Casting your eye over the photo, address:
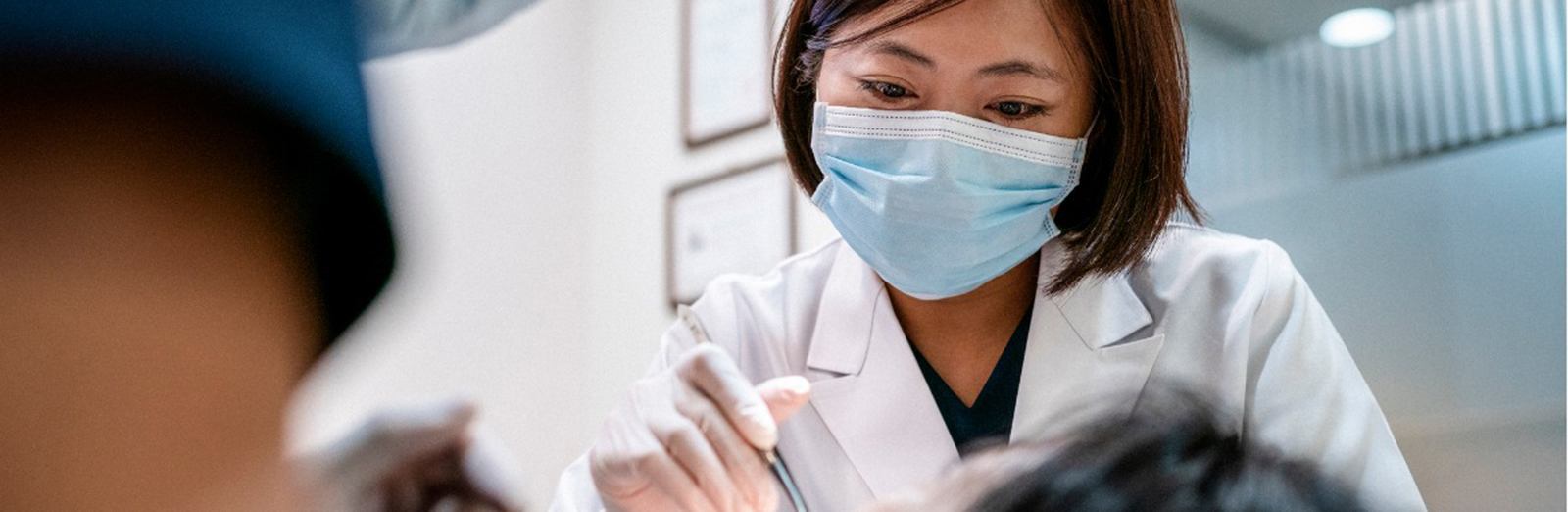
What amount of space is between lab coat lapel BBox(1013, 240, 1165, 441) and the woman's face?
0.67 feet

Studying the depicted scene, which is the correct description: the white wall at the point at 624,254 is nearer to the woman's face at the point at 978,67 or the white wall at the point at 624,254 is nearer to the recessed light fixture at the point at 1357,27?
the recessed light fixture at the point at 1357,27

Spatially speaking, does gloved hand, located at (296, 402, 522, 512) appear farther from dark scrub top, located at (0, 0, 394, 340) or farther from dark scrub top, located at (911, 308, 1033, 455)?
dark scrub top, located at (911, 308, 1033, 455)

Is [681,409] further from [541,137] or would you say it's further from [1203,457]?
[541,137]

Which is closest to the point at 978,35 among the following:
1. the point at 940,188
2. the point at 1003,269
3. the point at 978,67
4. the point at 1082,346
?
the point at 978,67

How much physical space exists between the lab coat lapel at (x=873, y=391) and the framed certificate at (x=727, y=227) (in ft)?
3.97

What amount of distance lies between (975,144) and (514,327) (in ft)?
5.87

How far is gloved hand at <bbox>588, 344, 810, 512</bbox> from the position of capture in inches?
42.4

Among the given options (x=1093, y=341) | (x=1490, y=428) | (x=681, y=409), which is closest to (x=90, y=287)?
(x=681, y=409)

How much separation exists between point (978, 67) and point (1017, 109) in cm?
7

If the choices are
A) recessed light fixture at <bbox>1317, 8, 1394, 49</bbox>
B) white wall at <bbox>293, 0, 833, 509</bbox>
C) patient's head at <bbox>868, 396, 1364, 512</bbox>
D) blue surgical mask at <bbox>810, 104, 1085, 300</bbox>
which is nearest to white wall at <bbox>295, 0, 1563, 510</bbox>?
white wall at <bbox>293, 0, 833, 509</bbox>

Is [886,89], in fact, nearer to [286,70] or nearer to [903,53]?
[903,53]

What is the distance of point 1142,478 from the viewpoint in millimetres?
685

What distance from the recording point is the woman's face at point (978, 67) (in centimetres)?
133

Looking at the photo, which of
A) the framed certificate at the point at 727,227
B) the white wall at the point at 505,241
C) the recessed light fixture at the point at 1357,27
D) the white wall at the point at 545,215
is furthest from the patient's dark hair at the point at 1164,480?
the framed certificate at the point at 727,227
